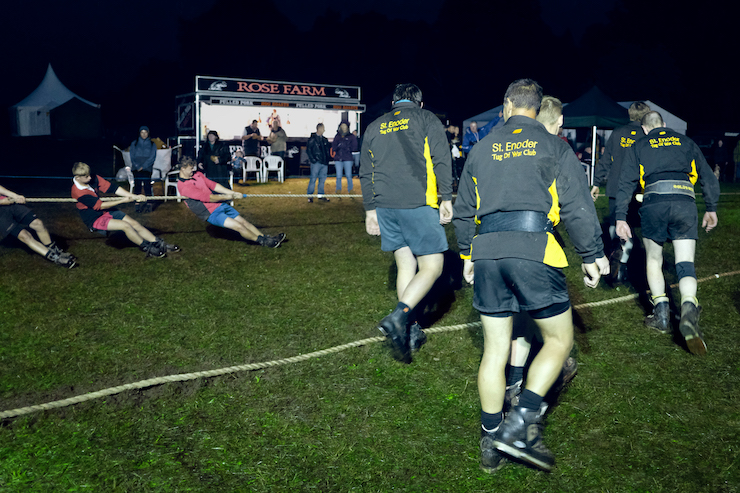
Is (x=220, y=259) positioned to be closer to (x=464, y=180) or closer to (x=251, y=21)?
(x=464, y=180)

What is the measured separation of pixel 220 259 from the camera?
840 centimetres

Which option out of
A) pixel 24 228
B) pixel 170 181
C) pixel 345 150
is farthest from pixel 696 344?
pixel 170 181

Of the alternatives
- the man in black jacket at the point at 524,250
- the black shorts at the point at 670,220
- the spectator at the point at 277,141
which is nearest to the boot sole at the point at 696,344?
the black shorts at the point at 670,220

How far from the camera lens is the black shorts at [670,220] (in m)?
5.10

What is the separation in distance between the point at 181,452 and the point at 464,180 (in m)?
2.24

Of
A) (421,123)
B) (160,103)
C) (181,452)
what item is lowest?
(181,452)

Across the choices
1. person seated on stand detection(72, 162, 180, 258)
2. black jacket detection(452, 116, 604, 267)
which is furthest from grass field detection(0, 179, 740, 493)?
black jacket detection(452, 116, 604, 267)

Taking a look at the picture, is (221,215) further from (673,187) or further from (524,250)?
(524,250)

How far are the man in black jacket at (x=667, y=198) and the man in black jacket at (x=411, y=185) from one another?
1.95 metres

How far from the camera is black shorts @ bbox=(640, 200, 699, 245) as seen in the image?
5.10 metres

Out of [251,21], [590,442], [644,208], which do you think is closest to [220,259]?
[644,208]

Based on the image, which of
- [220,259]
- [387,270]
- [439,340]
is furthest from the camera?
[220,259]

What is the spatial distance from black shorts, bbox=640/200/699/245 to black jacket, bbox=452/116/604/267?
7.78 feet

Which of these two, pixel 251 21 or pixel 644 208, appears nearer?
pixel 644 208
